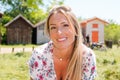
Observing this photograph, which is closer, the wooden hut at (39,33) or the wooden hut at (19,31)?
the wooden hut at (19,31)

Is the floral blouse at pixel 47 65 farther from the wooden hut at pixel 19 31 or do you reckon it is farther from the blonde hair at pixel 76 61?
the wooden hut at pixel 19 31

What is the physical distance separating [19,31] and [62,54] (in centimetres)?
3565

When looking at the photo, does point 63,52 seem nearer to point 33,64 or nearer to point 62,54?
point 62,54

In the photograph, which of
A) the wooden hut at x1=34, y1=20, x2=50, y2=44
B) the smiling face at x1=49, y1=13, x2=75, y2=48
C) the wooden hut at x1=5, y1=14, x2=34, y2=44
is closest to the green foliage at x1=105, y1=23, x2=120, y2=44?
the wooden hut at x1=34, y1=20, x2=50, y2=44

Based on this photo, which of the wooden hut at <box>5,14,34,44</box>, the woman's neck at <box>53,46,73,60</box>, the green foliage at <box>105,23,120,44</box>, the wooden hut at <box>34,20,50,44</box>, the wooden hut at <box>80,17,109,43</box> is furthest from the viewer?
the green foliage at <box>105,23,120,44</box>

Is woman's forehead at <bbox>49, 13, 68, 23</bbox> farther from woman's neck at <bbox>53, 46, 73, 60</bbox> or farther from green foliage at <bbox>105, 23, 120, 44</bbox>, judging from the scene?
green foliage at <bbox>105, 23, 120, 44</bbox>

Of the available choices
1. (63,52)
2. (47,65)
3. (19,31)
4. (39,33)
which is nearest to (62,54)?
(63,52)

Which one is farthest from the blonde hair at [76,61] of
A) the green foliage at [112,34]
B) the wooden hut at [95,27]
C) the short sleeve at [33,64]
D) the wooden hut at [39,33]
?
the green foliage at [112,34]

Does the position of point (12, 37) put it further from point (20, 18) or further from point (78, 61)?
point (78, 61)

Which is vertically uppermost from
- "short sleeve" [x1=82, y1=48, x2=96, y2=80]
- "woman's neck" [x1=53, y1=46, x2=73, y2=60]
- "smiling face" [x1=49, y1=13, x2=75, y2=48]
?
"smiling face" [x1=49, y1=13, x2=75, y2=48]

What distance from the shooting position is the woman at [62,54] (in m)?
2.52

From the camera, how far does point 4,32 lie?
39.1 metres

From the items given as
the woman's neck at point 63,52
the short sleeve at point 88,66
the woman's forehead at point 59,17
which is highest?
the woman's forehead at point 59,17

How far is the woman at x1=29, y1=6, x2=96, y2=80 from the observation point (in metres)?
2.52
